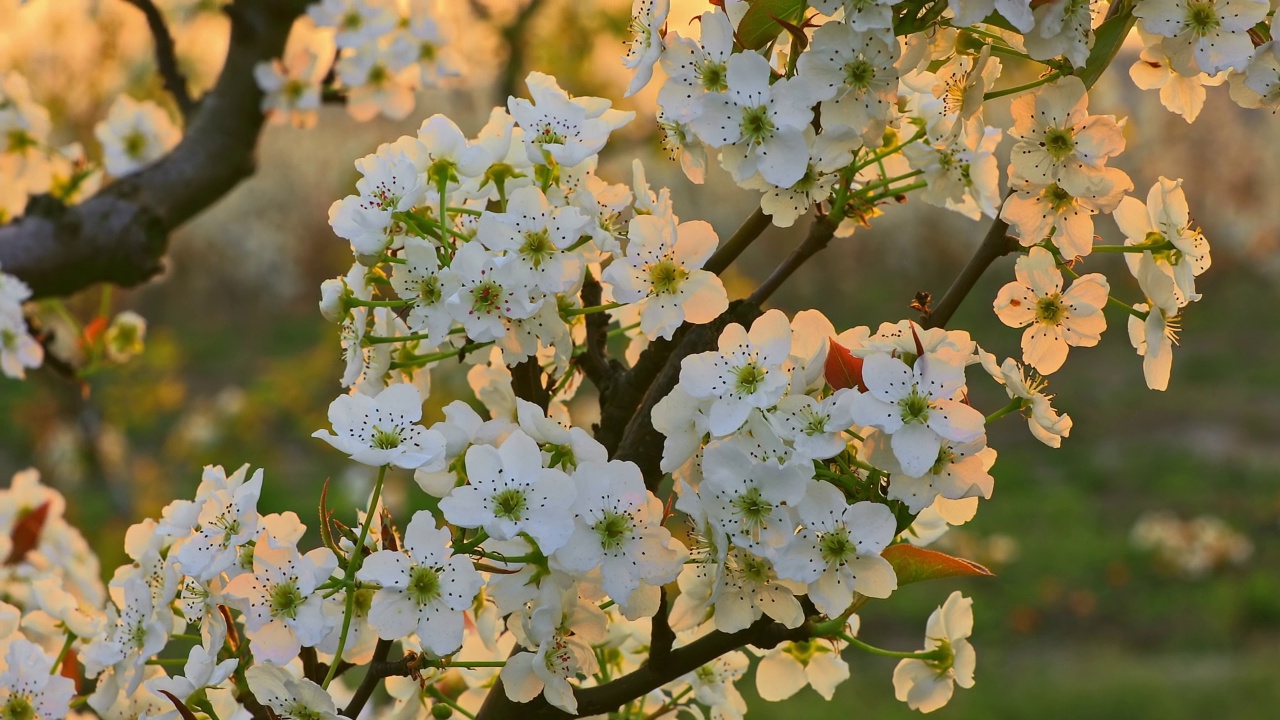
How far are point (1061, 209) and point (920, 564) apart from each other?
278 millimetres

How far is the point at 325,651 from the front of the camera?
86 centimetres

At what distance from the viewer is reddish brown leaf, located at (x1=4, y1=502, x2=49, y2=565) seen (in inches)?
64.8

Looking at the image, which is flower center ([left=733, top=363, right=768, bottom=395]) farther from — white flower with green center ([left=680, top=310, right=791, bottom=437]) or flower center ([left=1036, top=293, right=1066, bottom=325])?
flower center ([left=1036, top=293, right=1066, bottom=325])

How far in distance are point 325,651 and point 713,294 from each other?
14.4 inches

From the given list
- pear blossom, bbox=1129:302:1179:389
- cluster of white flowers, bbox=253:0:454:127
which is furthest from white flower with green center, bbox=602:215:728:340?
cluster of white flowers, bbox=253:0:454:127

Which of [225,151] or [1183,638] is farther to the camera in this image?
[1183,638]


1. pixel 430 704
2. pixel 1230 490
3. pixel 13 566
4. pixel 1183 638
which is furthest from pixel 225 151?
pixel 1230 490

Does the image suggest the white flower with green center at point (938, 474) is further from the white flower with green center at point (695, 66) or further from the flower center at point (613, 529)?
the white flower with green center at point (695, 66)

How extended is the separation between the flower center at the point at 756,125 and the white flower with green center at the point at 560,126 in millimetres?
92

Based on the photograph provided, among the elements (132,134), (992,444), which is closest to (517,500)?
(132,134)

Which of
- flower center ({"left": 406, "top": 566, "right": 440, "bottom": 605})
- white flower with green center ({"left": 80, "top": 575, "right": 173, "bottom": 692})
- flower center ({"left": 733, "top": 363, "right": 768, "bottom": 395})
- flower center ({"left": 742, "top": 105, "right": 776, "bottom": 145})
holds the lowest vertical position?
white flower with green center ({"left": 80, "top": 575, "right": 173, "bottom": 692})

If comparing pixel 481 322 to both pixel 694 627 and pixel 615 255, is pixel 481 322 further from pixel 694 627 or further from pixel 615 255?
pixel 694 627

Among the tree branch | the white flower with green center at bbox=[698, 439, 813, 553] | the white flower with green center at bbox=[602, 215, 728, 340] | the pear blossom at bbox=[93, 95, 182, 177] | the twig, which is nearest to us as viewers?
the white flower with green center at bbox=[698, 439, 813, 553]

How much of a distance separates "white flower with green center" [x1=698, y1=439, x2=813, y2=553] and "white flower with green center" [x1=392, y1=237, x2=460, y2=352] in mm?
218
